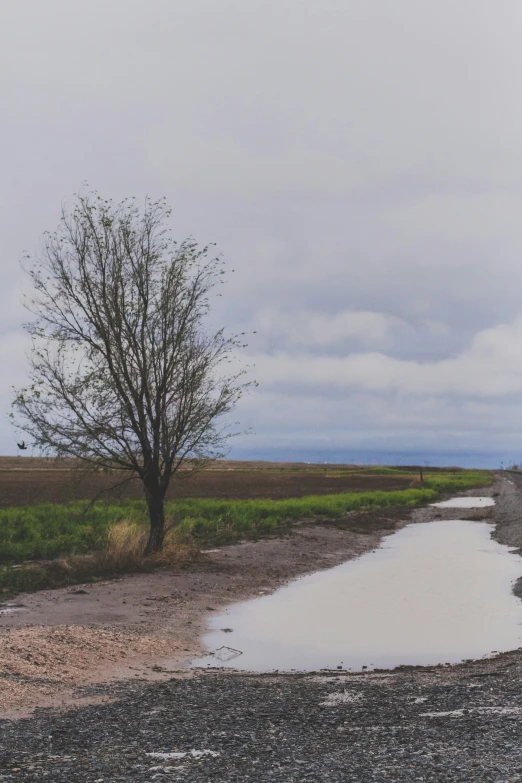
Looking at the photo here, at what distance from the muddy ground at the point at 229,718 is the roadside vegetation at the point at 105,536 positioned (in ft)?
15.3

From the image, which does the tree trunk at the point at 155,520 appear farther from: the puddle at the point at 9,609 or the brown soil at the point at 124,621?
the puddle at the point at 9,609

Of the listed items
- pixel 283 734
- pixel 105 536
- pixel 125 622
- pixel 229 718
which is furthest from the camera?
pixel 105 536

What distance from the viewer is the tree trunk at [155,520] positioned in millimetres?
20422

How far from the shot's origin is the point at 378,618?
49.4ft

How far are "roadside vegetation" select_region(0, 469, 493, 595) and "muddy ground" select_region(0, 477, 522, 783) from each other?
4.66m

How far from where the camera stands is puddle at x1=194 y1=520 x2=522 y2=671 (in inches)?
471

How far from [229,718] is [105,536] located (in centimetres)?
1506

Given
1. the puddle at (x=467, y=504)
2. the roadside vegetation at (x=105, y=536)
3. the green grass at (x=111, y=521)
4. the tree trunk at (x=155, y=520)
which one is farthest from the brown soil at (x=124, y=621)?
the puddle at (x=467, y=504)

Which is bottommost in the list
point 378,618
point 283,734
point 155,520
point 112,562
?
point 378,618

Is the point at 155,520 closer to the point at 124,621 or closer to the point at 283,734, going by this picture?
the point at 124,621

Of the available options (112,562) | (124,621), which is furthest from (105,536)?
(124,621)

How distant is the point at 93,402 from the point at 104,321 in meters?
2.11

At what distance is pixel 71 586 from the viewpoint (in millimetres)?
17312

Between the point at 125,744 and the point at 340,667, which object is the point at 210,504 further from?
the point at 125,744
